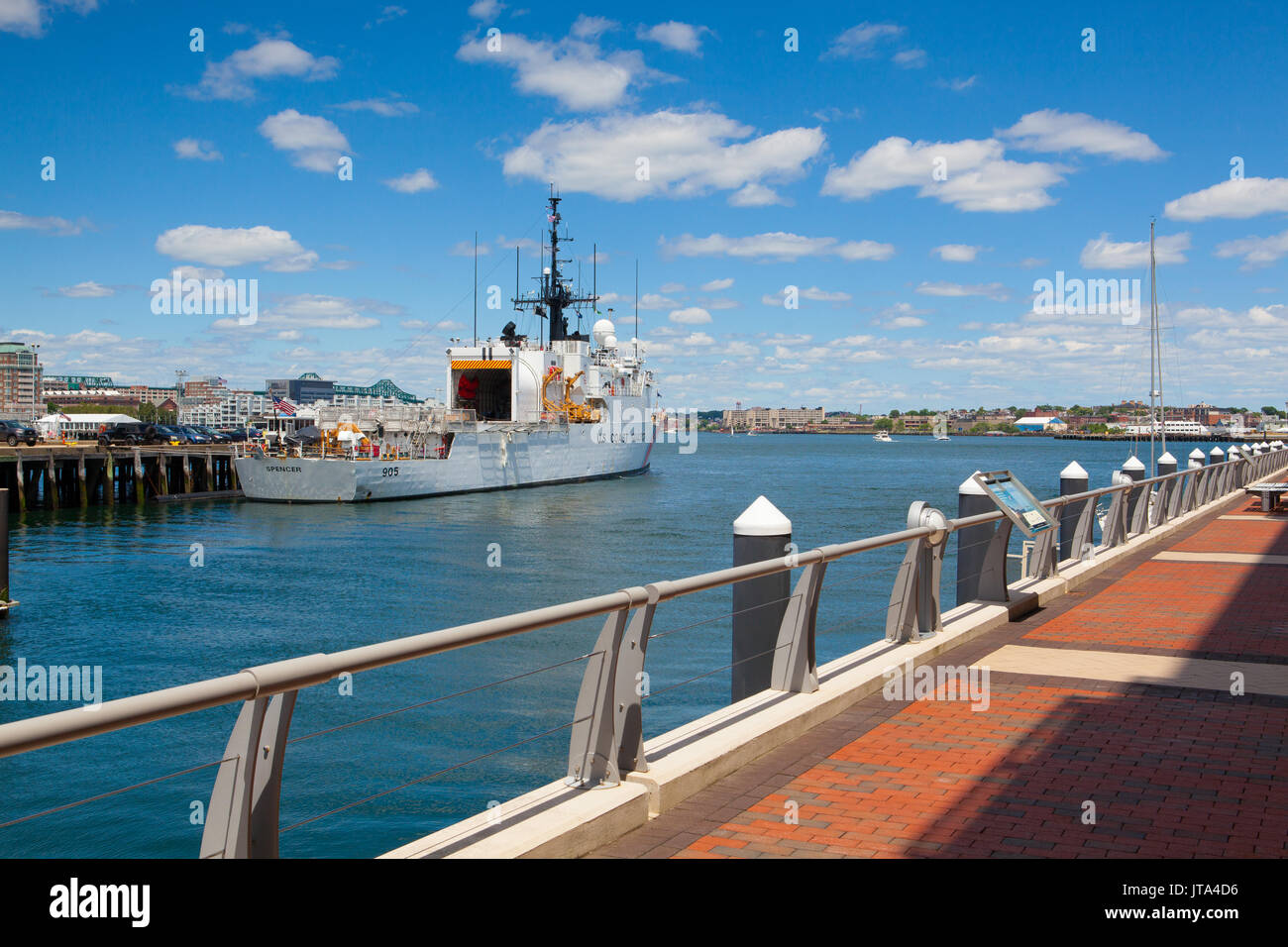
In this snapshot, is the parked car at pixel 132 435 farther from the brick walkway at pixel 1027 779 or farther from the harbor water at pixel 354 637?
the brick walkway at pixel 1027 779

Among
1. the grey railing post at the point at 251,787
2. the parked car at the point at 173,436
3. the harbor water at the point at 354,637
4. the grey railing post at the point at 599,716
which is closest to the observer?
the grey railing post at the point at 251,787

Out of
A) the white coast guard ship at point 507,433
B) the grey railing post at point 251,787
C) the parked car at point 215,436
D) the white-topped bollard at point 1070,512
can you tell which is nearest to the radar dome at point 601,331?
the white coast guard ship at point 507,433

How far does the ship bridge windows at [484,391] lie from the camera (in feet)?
221

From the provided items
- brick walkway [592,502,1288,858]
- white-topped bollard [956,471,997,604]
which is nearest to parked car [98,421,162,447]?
white-topped bollard [956,471,997,604]

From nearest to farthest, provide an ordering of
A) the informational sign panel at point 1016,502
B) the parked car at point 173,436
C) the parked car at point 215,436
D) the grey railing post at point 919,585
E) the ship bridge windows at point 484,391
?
the grey railing post at point 919,585, the informational sign panel at point 1016,502, the parked car at point 173,436, the ship bridge windows at point 484,391, the parked car at point 215,436

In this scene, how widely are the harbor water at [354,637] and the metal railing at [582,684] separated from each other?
214mm

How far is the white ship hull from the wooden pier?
5.24 meters

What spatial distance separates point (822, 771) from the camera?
5.97 m

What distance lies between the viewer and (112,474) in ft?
173

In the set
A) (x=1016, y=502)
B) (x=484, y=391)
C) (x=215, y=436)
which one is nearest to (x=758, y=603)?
(x=1016, y=502)

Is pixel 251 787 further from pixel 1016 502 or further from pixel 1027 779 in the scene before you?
pixel 1016 502
